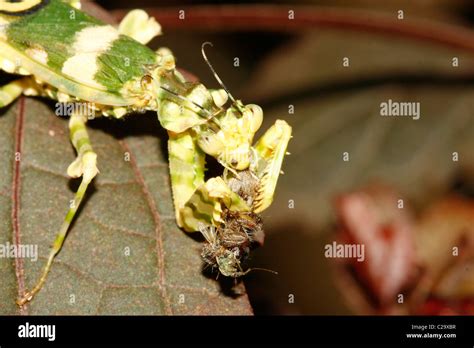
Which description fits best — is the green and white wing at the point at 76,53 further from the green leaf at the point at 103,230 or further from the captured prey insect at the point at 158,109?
the green leaf at the point at 103,230

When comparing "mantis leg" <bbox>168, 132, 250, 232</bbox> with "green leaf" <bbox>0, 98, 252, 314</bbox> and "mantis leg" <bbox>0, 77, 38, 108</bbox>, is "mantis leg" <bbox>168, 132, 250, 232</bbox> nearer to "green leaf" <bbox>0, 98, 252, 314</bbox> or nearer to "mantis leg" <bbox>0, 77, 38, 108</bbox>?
"green leaf" <bbox>0, 98, 252, 314</bbox>

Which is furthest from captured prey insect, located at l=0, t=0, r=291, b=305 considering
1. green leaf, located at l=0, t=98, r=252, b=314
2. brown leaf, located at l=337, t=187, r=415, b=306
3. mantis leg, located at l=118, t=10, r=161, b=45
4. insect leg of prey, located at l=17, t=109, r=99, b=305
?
brown leaf, located at l=337, t=187, r=415, b=306

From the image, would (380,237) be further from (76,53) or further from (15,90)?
(15,90)

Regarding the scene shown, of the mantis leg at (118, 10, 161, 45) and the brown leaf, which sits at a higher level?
the mantis leg at (118, 10, 161, 45)

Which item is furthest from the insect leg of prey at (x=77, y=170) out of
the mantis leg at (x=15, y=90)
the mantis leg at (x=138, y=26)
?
the mantis leg at (x=138, y=26)

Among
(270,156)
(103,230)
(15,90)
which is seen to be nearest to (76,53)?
(15,90)
